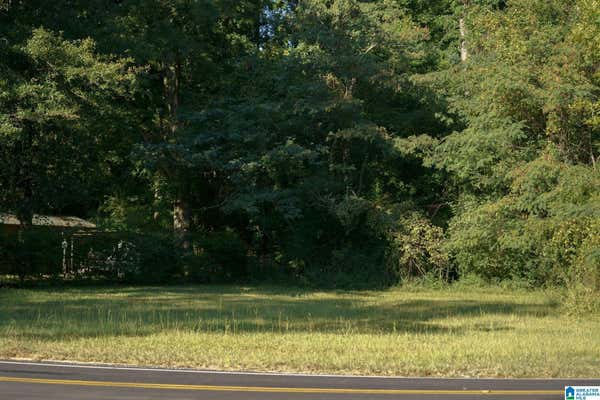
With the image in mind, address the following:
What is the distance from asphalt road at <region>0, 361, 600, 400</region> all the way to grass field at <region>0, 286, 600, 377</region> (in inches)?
37.3

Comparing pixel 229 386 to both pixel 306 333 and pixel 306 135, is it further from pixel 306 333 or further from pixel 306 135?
pixel 306 135

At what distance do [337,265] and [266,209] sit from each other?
179 inches

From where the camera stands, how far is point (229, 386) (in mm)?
12281

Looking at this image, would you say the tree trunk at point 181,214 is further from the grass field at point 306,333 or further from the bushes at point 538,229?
the bushes at point 538,229

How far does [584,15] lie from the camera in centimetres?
2716

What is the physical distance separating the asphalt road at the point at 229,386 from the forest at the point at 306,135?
15045 millimetres

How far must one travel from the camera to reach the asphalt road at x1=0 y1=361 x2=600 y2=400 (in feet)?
37.7

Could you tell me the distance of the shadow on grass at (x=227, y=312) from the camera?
19969mm

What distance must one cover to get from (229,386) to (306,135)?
91.7ft

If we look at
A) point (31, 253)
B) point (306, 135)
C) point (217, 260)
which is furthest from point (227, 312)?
point (306, 135)

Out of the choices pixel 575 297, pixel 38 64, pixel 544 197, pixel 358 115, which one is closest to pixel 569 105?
pixel 544 197
